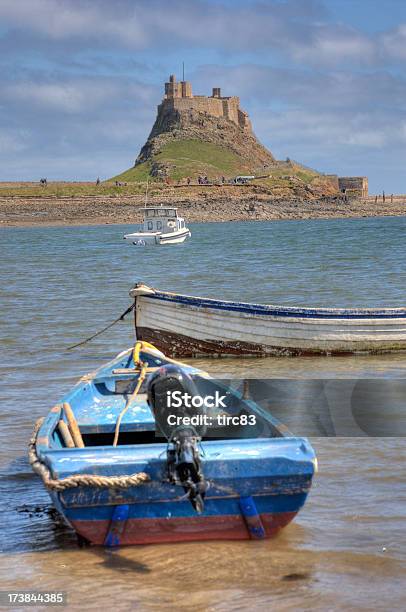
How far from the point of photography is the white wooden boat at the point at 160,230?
6656 centimetres

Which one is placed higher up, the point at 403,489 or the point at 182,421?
the point at 182,421

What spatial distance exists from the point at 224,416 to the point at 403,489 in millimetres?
1802

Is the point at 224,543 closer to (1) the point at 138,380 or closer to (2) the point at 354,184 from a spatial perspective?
(1) the point at 138,380

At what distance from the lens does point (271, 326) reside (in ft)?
50.9

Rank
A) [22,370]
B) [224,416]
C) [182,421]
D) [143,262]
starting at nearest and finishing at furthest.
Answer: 1. [182,421]
2. [224,416]
3. [22,370]
4. [143,262]

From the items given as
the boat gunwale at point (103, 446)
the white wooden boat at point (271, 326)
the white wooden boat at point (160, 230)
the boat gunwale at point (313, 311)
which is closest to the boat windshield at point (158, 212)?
the white wooden boat at point (160, 230)

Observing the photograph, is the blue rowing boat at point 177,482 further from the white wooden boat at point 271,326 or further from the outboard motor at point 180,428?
the white wooden boat at point 271,326

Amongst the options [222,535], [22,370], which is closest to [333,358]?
[22,370]

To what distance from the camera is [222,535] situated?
713cm

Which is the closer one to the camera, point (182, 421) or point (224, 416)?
point (182, 421)

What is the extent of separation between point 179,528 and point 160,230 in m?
62.6

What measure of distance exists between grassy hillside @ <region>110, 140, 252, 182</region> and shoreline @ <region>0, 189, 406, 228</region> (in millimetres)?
30541

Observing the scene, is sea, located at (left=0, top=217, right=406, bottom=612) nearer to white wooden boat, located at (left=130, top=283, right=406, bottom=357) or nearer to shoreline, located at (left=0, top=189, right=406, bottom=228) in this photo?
white wooden boat, located at (left=130, top=283, right=406, bottom=357)

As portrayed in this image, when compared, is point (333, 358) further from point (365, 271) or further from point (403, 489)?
point (365, 271)
